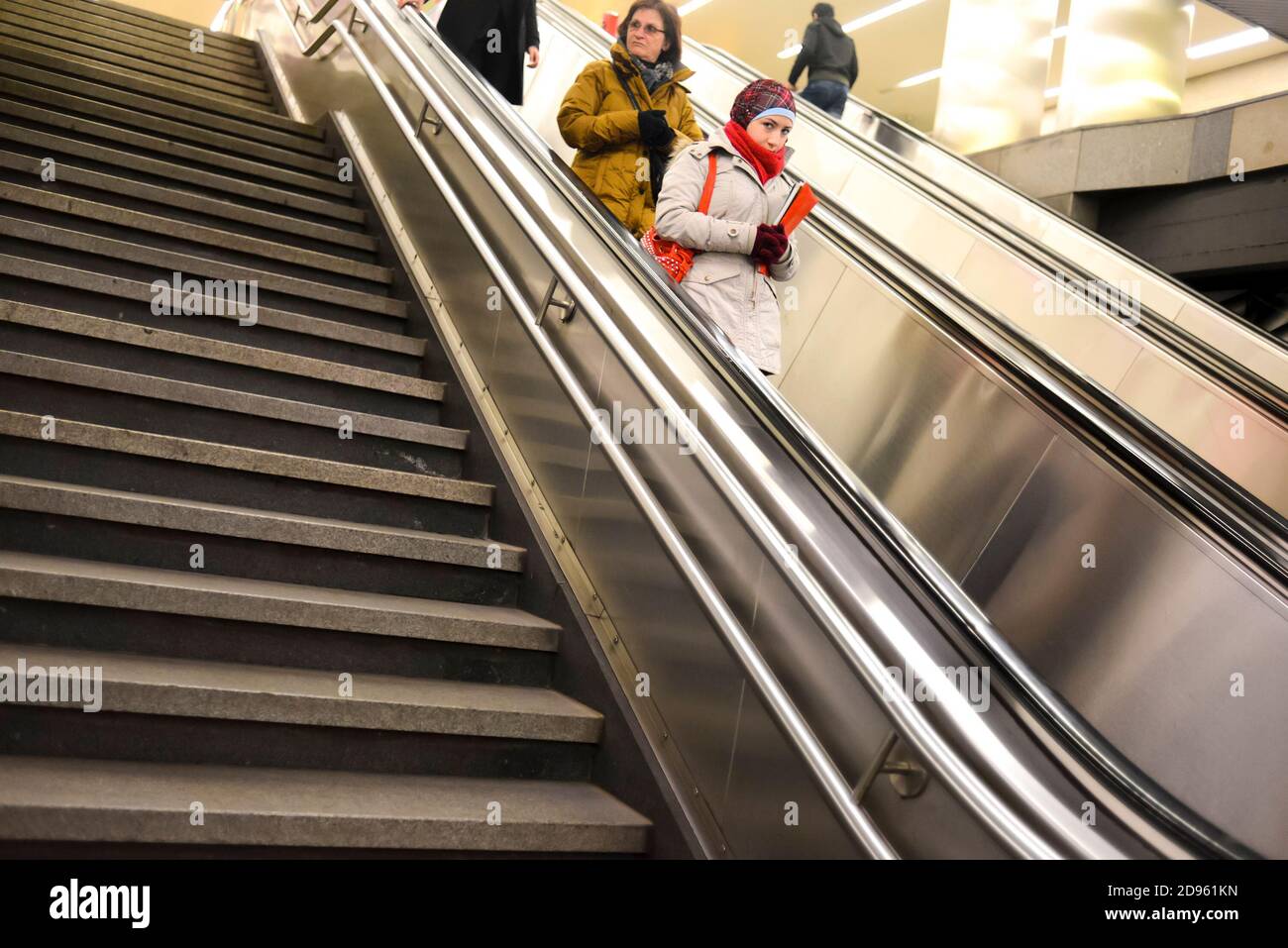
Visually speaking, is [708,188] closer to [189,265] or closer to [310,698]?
[189,265]

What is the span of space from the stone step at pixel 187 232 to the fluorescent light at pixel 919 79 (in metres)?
15.2

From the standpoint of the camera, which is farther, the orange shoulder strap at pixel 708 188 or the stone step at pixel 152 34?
the stone step at pixel 152 34

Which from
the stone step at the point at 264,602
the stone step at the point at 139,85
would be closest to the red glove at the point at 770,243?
the stone step at the point at 264,602

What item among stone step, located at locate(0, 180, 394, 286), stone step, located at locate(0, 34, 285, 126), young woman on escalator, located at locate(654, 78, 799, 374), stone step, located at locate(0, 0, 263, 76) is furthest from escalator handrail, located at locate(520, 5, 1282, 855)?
stone step, located at locate(0, 0, 263, 76)

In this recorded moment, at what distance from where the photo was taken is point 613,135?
13.8 feet

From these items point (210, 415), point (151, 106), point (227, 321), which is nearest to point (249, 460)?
point (210, 415)

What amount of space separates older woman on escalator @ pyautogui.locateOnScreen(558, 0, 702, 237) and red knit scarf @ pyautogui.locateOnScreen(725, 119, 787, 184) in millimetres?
645

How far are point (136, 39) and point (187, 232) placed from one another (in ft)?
13.4

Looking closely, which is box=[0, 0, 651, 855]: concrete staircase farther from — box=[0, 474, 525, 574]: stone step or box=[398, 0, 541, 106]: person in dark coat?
box=[398, 0, 541, 106]: person in dark coat

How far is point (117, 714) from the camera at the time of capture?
224 centimetres

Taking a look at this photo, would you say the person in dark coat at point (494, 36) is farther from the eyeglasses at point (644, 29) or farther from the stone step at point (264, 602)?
the stone step at point (264, 602)

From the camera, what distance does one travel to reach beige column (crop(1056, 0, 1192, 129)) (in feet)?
31.7

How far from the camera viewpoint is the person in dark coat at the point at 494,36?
5516 millimetres
